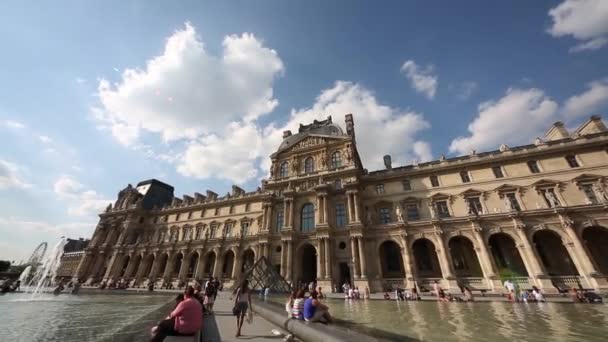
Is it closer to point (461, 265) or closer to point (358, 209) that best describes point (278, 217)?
point (358, 209)

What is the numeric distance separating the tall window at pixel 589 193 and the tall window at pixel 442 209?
1176 centimetres

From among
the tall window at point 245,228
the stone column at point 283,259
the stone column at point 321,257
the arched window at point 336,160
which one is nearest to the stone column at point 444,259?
the stone column at point 321,257

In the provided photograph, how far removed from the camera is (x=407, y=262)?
80.7ft

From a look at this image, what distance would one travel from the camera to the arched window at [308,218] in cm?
3097

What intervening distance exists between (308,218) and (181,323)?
89.1 ft

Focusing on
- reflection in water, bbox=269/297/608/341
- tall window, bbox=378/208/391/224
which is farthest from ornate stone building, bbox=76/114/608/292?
reflection in water, bbox=269/297/608/341

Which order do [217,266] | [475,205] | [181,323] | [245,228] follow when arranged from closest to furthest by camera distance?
[181,323] → [475,205] → [217,266] → [245,228]

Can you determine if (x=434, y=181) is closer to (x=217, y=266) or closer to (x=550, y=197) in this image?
(x=550, y=197)

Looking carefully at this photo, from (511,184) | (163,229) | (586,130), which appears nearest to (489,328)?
(511,184)

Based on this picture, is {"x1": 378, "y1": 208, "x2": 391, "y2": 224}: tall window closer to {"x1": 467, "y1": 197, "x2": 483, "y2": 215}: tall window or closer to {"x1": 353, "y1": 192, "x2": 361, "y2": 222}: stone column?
{"x1": 353, "y1": 192, "x2": 361, "y2": 222}: stone column

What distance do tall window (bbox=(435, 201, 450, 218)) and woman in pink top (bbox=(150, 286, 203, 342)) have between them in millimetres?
28625

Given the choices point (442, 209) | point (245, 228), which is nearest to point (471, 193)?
point (442, 209)

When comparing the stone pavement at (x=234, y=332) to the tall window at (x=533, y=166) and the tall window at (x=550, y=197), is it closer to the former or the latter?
the tall window at (x=550, y=197)

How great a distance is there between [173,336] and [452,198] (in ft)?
99.4
